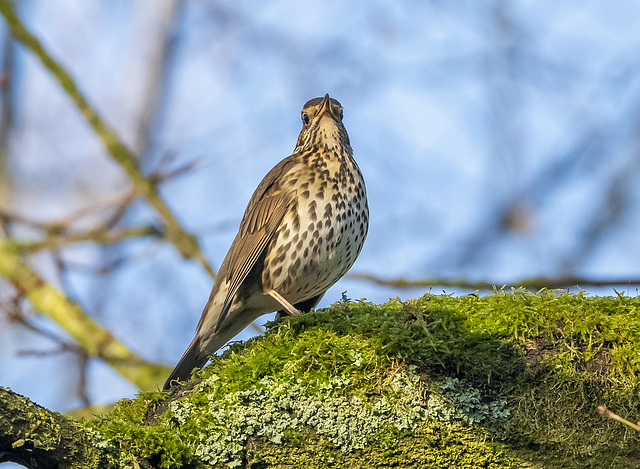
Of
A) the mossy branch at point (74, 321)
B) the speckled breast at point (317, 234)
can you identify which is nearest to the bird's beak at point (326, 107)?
the speckled breast at point (317, 234)

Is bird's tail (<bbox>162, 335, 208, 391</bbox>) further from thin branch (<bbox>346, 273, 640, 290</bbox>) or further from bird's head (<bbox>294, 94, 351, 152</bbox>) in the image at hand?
bird's head (<bbox>294, 94, 351, 152</bbox>)

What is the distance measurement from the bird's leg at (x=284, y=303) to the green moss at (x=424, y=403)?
137 centimetres

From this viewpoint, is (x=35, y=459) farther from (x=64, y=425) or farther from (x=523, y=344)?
(x=523, y=344)

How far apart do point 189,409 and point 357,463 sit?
0.68m

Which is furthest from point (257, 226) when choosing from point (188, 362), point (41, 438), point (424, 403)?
point (41, 438)

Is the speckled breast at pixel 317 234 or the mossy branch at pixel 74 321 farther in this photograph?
the mossy branch at pixel 74 321

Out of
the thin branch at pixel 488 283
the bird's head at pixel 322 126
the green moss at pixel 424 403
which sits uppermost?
the bird's head at pixel 322 126

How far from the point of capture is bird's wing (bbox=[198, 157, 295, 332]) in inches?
168

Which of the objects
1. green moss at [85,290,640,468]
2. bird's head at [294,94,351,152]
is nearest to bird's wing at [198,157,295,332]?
bird's head at [294,94,351,152]

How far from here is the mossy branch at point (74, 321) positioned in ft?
15.1

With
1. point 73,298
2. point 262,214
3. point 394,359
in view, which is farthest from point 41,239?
point 394,359

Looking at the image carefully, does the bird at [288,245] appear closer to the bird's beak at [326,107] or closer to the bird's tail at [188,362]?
the bird's tail at [188,362]

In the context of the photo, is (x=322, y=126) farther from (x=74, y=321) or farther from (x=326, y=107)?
(x=74, y=321)

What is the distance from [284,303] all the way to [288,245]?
0.37 metres
